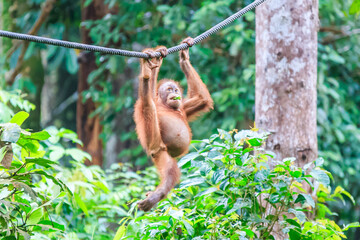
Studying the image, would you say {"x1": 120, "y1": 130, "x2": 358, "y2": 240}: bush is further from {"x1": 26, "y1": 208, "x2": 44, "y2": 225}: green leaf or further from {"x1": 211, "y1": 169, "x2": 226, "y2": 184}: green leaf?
{"x1": 26, "y1": 208, "x2": 44, "y2": 225}: green leaf

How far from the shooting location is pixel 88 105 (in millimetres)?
7738

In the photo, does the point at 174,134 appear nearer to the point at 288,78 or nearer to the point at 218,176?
the point at 288,78

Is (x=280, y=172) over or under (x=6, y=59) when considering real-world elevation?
under

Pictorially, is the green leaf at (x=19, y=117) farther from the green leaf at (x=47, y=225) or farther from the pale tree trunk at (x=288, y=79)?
the pale tree trunk at (x=288, y=79)

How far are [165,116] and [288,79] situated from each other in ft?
3.21

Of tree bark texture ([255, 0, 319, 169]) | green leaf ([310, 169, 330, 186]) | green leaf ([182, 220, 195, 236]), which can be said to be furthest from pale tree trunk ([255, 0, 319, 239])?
green leaf ([182, 220, 195, 236])

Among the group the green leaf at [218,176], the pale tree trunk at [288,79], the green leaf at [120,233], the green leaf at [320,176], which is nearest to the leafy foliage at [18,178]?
the green leaf at [120,233]

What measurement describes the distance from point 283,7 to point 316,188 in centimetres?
129

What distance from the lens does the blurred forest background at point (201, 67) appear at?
5.59m

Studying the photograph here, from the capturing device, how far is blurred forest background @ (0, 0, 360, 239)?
5586 millimetres

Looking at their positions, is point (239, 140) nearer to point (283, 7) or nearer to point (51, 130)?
point (283, 7)

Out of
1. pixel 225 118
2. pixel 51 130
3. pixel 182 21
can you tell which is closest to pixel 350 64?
pixel 225 118

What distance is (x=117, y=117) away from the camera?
286 inches

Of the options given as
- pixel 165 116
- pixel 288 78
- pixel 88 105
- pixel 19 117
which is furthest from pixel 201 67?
pixel 19 117
